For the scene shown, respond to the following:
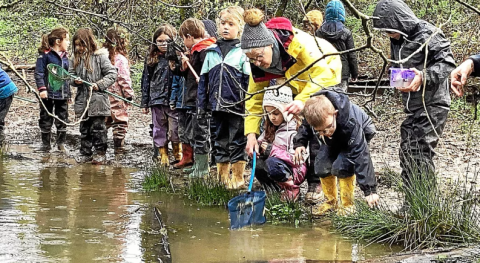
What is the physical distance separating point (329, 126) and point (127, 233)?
1.76 m

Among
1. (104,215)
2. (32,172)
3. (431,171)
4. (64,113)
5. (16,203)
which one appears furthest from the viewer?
(64,113)

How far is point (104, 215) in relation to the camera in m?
5.66

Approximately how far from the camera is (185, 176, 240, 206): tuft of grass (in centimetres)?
606

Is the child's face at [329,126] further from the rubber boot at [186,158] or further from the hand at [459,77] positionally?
the rubber boot at [186,158]

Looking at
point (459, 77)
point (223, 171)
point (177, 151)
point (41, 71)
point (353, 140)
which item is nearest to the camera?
point (459, 77)

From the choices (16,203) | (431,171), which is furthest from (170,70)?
(431,171)

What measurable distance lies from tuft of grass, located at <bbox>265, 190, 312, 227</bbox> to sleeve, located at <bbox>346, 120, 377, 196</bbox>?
619 mm

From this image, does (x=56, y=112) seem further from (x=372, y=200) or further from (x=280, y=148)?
(x=372, y=200)

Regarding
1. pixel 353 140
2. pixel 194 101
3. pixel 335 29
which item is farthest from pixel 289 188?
pixel 335 29

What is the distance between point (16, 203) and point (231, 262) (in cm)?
277

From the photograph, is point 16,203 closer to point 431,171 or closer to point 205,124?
point 205,124

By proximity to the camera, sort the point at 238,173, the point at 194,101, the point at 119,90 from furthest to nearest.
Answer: the point at 119,90 → the point at 194,101 → the point at 238,173

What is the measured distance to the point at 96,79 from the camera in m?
8.77

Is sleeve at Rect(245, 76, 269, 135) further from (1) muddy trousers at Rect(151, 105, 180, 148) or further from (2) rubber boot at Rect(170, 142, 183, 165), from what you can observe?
(2) rubber boot at Rect(170, 142, 183, 165)
